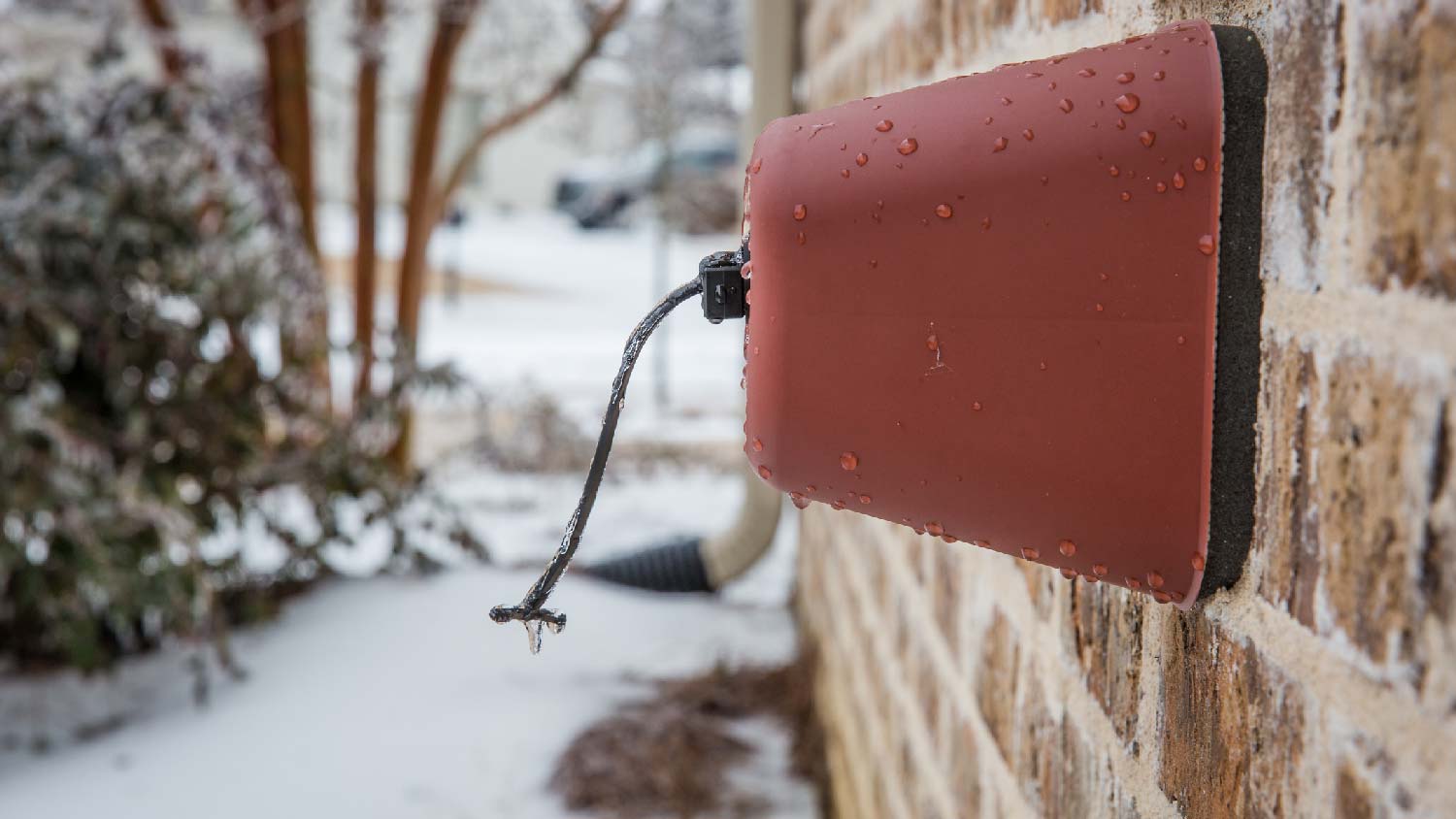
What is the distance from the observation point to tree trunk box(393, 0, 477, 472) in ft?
12.7

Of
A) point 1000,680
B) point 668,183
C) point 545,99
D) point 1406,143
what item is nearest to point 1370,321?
point 1406,143

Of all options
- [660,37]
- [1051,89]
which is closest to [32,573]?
[1051,89]

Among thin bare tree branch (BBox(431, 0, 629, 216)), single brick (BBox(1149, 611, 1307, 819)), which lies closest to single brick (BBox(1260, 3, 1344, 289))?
single brick (BBox(1149, 611, 1307, 819))

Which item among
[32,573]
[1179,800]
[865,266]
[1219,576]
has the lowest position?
[32,573]

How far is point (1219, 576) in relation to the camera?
17.4 inches

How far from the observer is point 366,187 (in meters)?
3.91

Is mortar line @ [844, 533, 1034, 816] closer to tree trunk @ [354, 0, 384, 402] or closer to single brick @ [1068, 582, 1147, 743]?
single brick @ [1068, 582, 1147, 743]

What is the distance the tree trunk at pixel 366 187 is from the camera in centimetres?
380

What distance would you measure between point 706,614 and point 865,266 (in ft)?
7.42

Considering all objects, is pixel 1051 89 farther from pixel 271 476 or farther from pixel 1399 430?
pixel 271 476

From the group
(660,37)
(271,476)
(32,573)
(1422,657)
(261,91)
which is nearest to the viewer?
(1422,657)

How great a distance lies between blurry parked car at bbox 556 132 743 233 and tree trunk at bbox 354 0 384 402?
1.66m

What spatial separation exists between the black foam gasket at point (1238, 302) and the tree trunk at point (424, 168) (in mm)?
3529

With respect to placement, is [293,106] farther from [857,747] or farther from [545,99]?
[857,747]
